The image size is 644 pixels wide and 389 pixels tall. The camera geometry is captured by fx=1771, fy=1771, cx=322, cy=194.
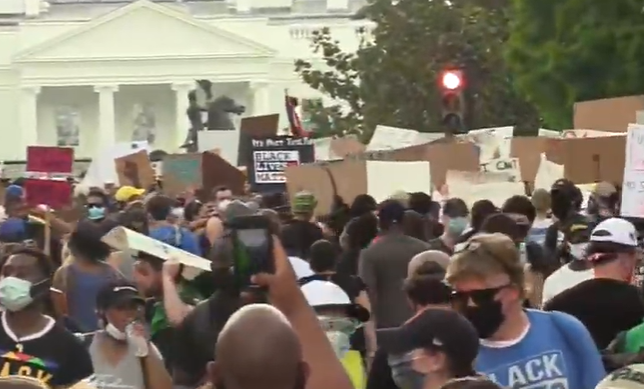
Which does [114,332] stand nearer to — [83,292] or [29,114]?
[83,292]

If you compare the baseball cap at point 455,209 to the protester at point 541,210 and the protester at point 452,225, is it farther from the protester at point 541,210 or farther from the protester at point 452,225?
the protester at point 541,210

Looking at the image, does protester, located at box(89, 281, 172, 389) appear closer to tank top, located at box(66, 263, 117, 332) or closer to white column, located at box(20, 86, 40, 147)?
tank top, located at box(66, 263, 117, 332)

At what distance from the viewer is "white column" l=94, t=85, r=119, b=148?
3081 inches

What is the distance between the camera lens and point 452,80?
15016 mm

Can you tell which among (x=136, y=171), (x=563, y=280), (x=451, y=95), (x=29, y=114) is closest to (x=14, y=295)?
(x=563, y=280)

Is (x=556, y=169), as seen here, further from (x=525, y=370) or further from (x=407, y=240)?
(x=525, y=370)

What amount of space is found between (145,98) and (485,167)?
218ft

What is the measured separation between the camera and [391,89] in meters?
34.2

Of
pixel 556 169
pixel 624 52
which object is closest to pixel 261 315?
pixel 556 169

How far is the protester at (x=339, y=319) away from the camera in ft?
20.6

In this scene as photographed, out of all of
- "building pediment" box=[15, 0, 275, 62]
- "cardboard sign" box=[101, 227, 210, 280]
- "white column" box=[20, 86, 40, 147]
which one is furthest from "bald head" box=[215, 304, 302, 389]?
"white column" box=[20, 86, 40, 147]

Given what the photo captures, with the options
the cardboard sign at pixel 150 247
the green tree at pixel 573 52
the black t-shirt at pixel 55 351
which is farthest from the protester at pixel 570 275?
the green tree at pixel 573 52

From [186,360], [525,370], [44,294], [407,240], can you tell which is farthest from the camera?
[407,240]

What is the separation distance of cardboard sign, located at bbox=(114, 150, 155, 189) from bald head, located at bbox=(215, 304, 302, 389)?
16.2 m
